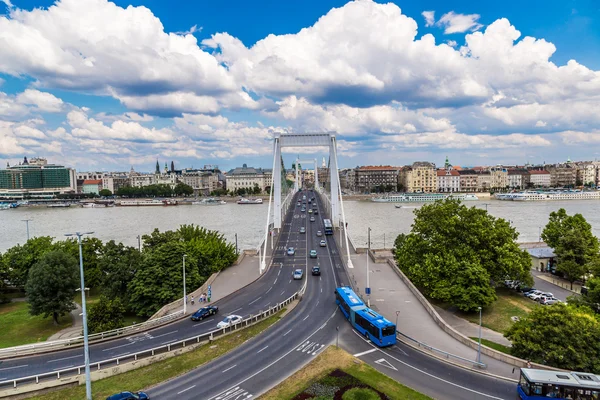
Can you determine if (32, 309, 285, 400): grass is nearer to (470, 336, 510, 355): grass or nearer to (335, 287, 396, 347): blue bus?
(335, 287, 396, 347): blue bus

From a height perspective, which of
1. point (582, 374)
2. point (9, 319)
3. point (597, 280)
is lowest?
point (9, 319)

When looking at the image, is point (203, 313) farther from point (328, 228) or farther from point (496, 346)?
point (328, 228)

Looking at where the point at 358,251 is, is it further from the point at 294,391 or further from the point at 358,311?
the point at 294,391

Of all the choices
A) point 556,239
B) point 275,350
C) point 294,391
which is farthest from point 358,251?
point 294,391

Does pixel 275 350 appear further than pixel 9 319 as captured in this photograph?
No

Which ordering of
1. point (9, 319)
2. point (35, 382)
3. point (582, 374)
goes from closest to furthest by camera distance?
point (582, 374)
point (35, 382)
point (9, 319)

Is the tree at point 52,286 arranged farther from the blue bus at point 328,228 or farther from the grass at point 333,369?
the blue bus at point 328,228

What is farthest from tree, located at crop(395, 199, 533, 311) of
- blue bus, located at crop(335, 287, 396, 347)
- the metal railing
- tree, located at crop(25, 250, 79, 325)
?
tree, located at crop(25, 250, 79, 325)

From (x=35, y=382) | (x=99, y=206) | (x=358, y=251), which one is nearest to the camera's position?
(x=35, y=382)
